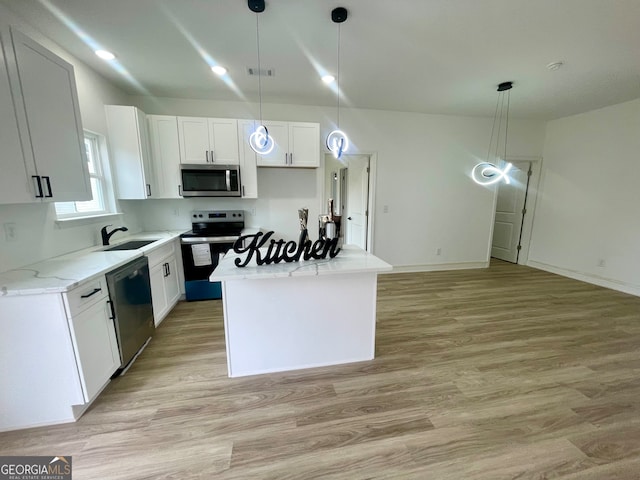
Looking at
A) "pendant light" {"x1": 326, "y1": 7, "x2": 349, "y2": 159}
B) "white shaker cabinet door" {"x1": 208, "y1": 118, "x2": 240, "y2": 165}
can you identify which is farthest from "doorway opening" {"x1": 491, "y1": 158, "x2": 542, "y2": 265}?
"white shaker cabinet door" {"x1": 208, "y1": 118, "x2": 240, "y2": 165}

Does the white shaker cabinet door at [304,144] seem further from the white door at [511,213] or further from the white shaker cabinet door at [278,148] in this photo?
the white door at [511,213]

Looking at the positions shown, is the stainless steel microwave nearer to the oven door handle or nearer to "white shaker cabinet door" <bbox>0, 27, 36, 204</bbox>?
the oven door handle

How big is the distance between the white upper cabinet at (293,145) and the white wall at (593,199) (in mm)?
4509

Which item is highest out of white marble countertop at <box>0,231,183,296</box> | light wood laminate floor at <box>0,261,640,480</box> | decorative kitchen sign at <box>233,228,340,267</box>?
decorative kitchen sign at <box>233,228,340,267</box>

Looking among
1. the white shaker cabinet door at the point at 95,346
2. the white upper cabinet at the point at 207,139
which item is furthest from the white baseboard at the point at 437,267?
the white shaker cabinet door at the point at 95,346

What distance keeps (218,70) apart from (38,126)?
1731 mm

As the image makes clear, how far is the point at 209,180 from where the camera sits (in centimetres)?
342

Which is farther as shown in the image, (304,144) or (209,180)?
(304,144)

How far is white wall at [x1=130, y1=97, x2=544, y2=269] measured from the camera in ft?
12.5

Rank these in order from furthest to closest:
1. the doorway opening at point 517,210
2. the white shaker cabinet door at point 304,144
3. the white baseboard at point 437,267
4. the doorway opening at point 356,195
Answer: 1. the doorway opening at point 517,210
2. the white baseboard at point 437,267
3. the doorway opening at point 356,195
4. the white shaker cabinet door at point 304,144

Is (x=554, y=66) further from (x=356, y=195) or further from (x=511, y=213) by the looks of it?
(x=511, y=213)

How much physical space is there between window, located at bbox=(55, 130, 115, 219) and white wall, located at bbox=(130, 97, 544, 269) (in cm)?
63

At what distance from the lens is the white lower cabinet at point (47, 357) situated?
148 cm

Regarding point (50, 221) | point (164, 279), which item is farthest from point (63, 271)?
point (164, 279)
